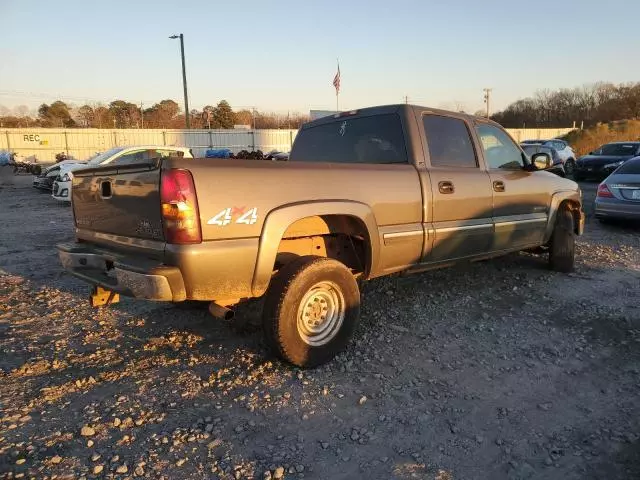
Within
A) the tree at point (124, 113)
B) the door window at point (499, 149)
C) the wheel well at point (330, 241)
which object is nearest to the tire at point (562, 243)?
the door window at point (499, 149)

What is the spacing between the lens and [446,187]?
4.59 metres

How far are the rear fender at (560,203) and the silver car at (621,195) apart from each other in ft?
11.9

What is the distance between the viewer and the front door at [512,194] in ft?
17.3

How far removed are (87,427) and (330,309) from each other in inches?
74.2

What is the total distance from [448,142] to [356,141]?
913 millimetres

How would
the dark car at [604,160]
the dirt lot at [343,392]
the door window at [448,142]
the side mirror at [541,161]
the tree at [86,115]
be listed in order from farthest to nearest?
1. the tree at [86,115]
2. the dark car at [604,160]
3. the side mirror at [541,161]
4. the door window at [448,142]
5. the dirt lot at [343,392]

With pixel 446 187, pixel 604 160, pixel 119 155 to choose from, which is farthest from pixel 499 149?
pixel 604 160

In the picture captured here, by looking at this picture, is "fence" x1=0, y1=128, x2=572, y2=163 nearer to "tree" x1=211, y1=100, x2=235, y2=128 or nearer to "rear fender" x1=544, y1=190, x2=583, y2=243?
"rear fender" x1=544, y1=190, x2=583, y2=243

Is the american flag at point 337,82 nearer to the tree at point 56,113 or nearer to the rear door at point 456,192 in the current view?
the rear door at point 456,192

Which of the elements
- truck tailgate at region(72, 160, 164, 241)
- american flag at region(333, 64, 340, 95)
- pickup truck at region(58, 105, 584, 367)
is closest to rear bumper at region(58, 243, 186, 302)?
pickup truck at region(58, 105, 584, 367)

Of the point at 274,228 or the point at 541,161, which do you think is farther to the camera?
the point at 541,161

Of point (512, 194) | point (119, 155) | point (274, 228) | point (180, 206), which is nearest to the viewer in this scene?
point (180, 206)

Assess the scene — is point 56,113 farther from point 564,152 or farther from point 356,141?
point 356,141

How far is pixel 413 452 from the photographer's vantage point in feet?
9.11
